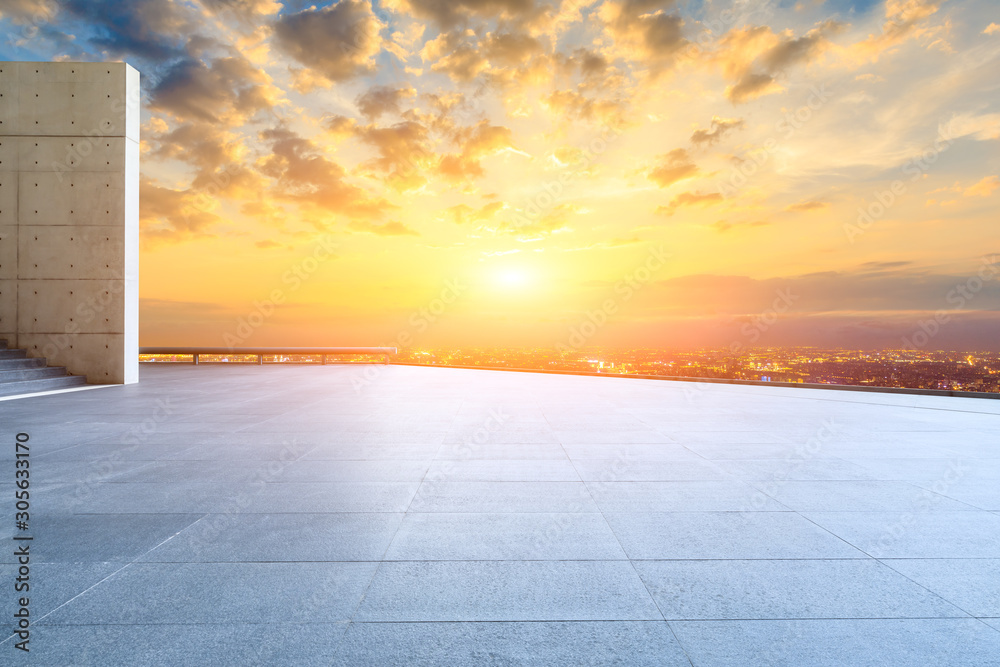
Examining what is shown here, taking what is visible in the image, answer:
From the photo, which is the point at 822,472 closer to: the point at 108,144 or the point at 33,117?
the point at 108,144

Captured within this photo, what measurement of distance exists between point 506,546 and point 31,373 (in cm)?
1571

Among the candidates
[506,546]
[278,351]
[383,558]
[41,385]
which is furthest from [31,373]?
[506,546]

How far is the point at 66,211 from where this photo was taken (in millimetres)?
14406

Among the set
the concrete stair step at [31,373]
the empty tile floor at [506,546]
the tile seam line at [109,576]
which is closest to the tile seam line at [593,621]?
the empty tile floor at [506,546]

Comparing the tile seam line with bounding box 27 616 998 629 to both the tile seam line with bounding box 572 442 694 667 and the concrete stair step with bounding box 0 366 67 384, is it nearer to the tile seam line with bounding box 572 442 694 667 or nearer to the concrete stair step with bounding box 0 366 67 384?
the tile seam line with bounding box 572 442 694 667

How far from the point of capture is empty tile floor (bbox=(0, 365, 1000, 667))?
2.54 metres

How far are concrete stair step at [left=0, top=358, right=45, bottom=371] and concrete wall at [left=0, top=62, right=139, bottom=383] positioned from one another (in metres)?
0.38

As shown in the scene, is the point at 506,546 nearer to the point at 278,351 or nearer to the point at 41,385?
the point at 41,385

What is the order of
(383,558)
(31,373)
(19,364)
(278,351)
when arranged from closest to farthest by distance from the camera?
1. (383,558)
2. (31,373)
3. (19,364)
4. (278,351)

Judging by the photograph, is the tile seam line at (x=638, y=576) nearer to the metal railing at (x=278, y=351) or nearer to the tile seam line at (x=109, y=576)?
the tile seam line at (x=109, y=576)

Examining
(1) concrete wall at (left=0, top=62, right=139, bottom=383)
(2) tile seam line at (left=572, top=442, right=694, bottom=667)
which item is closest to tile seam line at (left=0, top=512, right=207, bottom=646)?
(2) tile seam line at (left=572, top=442, right=694, bottom=667)

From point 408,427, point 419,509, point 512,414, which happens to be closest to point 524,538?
point 419,509

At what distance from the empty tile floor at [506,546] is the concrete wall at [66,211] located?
825 cm

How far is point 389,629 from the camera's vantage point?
2.63m
